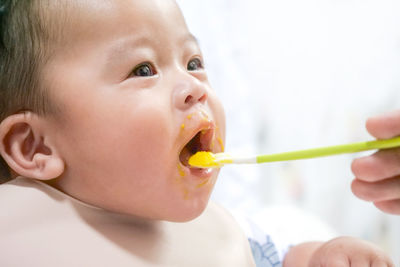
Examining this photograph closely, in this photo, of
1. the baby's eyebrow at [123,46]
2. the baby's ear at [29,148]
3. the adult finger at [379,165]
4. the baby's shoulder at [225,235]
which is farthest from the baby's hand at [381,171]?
the baby's ear at [29,148]

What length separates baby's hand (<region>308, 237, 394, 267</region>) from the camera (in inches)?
30.4

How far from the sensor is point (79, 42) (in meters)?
0.65

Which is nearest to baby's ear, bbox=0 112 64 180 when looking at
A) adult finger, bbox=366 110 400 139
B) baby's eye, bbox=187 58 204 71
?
baby's eye, bbox=187 58 204 71

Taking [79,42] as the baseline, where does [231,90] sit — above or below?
below

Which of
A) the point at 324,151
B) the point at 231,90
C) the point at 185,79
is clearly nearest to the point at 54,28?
the point at 185,79

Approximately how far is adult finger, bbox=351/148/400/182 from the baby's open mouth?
0.22 metres

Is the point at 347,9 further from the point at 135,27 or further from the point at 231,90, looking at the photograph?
the point at 135,27

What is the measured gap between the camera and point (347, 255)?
789mm

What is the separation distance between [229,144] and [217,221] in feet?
1.83

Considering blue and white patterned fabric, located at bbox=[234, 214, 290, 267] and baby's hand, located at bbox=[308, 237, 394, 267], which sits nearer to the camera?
baby's hand, located at bbox=[308, 237, 394, 267]

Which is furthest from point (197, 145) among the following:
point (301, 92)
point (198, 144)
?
point (301, 92)

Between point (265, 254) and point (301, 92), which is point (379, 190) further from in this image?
point (301, 92)

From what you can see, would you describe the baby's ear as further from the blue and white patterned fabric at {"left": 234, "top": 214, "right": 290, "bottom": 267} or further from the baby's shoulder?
the blue and white patterned fabric at {"left": 234, "top": 214, "right": 290, "bottom": 267}

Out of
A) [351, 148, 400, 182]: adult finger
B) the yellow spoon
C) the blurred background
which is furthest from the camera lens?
the blurred background
